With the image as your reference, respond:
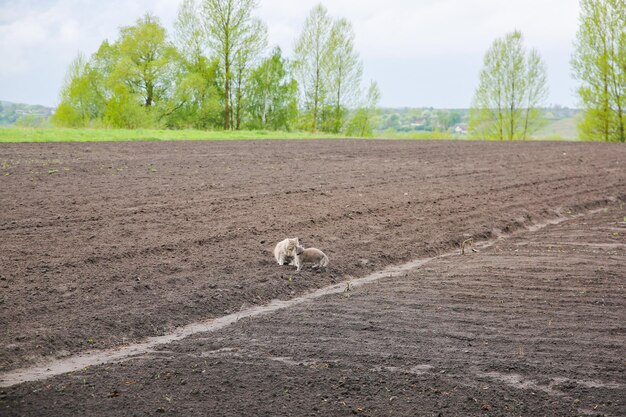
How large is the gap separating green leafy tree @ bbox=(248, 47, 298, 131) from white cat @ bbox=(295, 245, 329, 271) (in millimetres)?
52609

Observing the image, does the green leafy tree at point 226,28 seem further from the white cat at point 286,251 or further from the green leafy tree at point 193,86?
the white cat at point 286,251

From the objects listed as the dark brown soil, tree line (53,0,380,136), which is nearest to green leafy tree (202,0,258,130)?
tree line (53,0,380,136)

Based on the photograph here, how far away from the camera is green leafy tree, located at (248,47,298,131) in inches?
2559

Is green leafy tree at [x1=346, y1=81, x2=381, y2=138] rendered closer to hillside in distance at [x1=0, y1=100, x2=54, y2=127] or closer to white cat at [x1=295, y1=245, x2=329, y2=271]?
hillside in distance at [x1=0, y1=100, x2=54, y2=127]

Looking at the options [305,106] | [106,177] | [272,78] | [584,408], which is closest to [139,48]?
[272,78]

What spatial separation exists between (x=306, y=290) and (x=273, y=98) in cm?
5497

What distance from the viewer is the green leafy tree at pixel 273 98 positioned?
213ft

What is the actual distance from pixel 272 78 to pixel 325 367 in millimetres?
58530

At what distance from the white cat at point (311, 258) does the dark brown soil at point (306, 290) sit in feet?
0.80

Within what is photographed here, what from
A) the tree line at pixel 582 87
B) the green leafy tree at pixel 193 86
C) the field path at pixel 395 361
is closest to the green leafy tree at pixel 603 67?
the tree line at pixel 582 87

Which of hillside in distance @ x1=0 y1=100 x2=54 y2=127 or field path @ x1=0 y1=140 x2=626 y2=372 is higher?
→ hillside in distance @ x1=0 y1=100 x2=54 y2=127

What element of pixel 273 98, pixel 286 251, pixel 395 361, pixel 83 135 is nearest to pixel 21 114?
pixel 83 135

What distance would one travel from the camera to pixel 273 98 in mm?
66062

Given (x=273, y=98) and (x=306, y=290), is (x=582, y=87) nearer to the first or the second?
(x=273, y=98)
